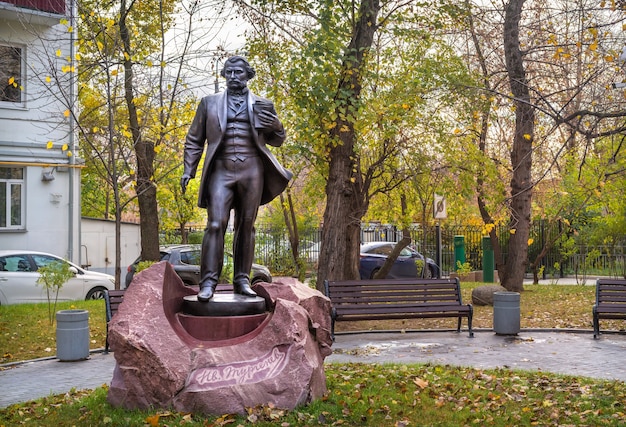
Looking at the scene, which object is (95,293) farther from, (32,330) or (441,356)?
(441,356)

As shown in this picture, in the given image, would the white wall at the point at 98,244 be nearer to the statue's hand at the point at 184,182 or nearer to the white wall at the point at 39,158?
the white wall at the point at 39,158

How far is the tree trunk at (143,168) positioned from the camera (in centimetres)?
1585

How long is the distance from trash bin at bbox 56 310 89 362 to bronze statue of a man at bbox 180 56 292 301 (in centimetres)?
320

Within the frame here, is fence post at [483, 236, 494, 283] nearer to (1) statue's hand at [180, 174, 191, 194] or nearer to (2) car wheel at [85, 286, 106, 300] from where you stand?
(2) car wheel at [85, 286, 106, 300]

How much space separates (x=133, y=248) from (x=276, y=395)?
23359mm

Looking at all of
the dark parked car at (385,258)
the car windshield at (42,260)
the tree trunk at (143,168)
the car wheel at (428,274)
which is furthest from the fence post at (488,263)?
the car windshield at (42,260)

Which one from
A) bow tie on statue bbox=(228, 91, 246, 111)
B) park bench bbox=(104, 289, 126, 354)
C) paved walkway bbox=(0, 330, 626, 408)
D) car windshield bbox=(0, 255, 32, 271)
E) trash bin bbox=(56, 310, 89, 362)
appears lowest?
paved walkway bbox=(0, 330, 626, 408)

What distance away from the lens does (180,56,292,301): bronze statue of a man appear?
7.89m

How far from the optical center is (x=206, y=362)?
6871mm

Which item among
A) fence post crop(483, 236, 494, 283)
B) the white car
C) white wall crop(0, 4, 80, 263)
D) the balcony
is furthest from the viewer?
fence post crop(483, 236, 494, 283)

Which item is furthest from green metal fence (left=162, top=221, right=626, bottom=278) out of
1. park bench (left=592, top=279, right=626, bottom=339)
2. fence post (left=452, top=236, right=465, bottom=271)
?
park bench (left=592, top=279, right=626, bottom=339)

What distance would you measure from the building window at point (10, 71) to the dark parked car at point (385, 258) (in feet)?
37.0

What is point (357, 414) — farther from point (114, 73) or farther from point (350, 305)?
point (114, 73)

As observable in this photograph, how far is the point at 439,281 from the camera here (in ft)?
42.7
